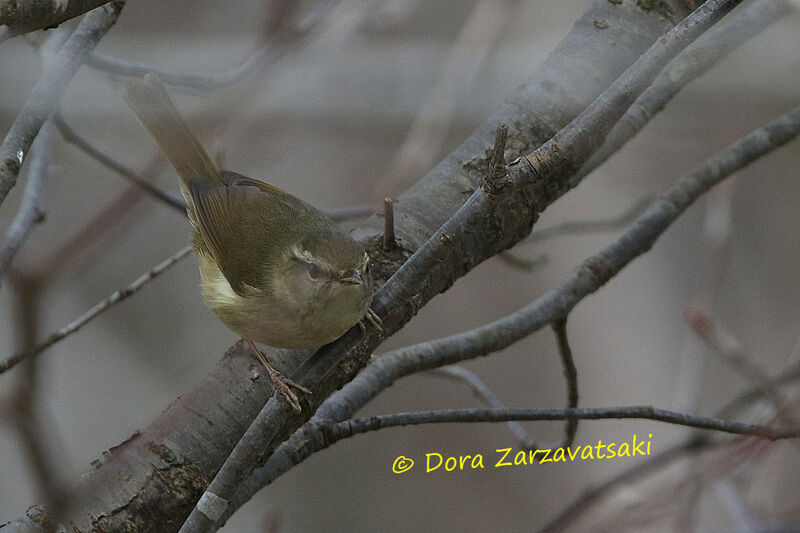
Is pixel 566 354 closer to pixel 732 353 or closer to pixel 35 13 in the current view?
pixel 732 353

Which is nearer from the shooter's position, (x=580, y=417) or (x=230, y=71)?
(x=580, y=417)

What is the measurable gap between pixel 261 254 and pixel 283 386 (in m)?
0.89

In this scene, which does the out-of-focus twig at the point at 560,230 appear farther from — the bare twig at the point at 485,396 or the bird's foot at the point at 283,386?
the bird's foot at the point at 283,386

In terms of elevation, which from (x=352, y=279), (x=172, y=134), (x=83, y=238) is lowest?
(x=352, y=279)

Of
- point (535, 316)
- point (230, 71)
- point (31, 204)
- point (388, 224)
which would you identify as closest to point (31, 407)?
point (388, 224)

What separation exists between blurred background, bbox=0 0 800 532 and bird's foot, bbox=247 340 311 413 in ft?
5.61

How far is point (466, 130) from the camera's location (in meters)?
6.38

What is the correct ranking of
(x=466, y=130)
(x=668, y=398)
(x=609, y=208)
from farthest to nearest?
(x=466, y=130) < (x=609, y=208) < (x=668, y=398)

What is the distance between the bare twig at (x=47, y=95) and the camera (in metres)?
1.64

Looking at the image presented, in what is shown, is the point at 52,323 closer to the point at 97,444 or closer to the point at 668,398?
the point at 97,444

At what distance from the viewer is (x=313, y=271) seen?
7.63 feet

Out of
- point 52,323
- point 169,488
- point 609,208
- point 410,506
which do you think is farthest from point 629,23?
point 410,506

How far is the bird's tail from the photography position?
2.77 m

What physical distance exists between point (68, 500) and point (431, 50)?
5703mm
